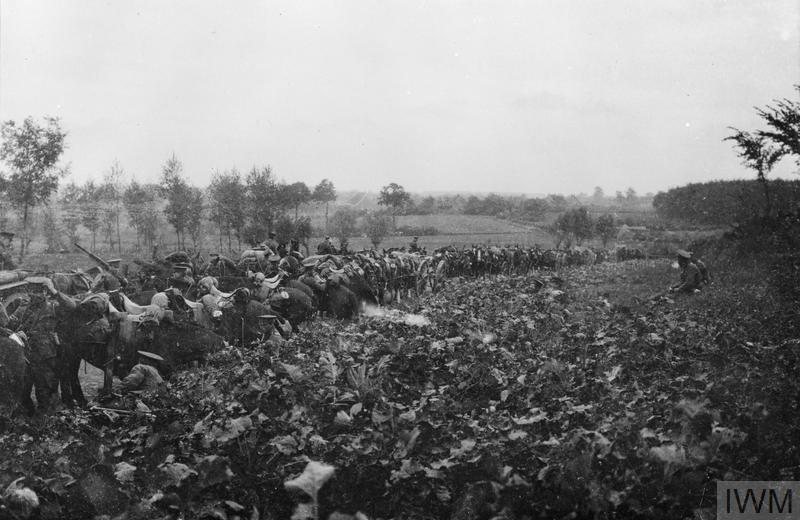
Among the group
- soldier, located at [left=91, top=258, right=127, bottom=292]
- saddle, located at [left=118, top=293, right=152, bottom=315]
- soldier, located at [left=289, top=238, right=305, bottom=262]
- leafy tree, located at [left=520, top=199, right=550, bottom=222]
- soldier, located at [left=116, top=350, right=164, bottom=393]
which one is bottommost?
soldier, located at [left=116, top=350, right=164, bottom=393]

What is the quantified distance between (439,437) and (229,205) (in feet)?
112

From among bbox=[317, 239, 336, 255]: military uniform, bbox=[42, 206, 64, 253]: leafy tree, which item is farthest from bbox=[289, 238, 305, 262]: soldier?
bbox=[42, 206, 64, 253]: leafy tree

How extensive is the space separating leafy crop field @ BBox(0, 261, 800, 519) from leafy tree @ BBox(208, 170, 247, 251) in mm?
29922

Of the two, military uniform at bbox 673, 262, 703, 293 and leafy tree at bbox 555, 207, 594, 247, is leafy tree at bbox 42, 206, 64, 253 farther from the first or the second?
leafy tree at bbox 555, 207, 594, 247

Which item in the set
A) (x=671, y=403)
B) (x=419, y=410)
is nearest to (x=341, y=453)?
(x=419, y=410)

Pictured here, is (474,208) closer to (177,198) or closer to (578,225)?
(578,225)

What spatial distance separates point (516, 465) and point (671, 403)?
5.44ft

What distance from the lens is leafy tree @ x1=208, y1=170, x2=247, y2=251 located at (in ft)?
116

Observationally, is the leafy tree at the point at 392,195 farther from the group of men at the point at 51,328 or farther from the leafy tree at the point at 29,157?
the group of men at the point at 51,328

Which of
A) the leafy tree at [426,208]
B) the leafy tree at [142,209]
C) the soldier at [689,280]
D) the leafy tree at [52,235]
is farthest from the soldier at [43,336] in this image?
the leafy tree at [426,208]

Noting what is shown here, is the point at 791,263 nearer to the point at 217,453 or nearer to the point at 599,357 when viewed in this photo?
the point at 599,357

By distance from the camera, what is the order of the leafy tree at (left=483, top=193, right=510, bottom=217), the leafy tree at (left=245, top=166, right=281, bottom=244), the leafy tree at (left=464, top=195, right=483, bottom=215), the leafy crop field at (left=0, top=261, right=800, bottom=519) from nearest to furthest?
the leafy crop field at (left=0, top=261, right=800, bottom=519) < the leafy tree at (left=245, top=166, right=281, bottom=244) < the leafy tree at (left=483, top=193, right=510, bottom=217) < the leafy tree at (left=464, top=195, right=483, bottom=215)

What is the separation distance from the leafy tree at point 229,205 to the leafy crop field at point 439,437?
98.2ft

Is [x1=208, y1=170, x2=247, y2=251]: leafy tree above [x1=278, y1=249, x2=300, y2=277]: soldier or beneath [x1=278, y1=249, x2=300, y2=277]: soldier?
above
